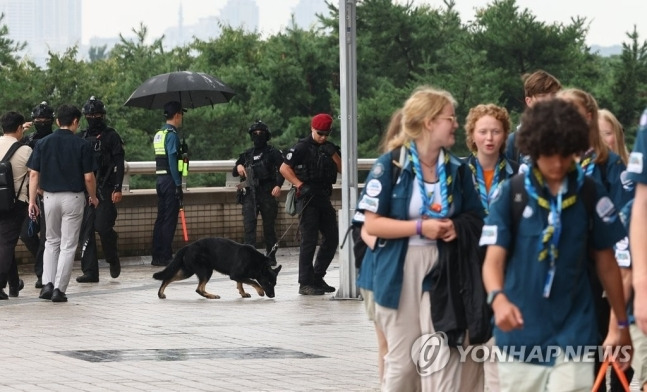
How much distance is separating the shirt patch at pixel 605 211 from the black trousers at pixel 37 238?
11222 millimetres

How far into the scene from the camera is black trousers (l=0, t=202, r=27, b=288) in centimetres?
1498

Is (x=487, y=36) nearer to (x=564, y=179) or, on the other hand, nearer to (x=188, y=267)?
(x=188, y=267)

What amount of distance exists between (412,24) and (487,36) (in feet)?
7.46

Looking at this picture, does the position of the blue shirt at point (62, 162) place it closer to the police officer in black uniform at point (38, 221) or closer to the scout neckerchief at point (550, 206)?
the police officer in black uniform at point (38, 221)

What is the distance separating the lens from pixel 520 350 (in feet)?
18.7

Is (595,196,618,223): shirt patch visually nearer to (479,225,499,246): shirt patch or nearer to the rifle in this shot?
(479,225,499,246): shirt patch

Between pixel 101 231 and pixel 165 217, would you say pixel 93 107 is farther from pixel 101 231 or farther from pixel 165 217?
pixel 165 217

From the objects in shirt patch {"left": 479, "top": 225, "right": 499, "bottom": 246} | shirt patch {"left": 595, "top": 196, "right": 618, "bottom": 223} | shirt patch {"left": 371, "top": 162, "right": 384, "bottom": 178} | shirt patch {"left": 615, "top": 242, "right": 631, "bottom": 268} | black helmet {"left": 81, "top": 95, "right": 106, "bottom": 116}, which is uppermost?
black helmet {"left": 81, "top": 95, "right": 106, "bottom": 116}

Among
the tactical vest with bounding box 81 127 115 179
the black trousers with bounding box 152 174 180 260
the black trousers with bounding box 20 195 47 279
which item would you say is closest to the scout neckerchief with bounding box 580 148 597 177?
the black trousers with bounding box 20 195 47 279

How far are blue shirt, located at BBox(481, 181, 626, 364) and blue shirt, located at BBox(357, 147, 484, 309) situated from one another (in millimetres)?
1192

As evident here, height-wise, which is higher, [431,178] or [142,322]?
[431,178]

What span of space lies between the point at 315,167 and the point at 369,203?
8.31 m

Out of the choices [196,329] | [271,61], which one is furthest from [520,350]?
[271,61]

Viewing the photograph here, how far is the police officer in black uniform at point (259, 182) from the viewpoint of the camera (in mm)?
18656
